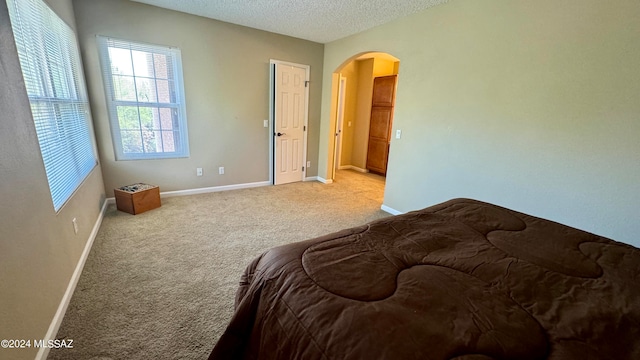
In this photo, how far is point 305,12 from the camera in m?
3.17

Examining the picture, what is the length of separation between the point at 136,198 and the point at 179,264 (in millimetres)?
1456

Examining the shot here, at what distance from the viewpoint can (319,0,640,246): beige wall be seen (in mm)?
1798

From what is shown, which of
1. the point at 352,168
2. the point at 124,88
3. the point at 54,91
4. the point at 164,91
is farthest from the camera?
the point at 352,168

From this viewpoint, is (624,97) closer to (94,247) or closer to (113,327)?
(113,327)

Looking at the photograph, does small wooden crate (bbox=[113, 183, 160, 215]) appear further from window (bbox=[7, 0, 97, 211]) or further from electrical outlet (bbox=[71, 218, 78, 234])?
electrical outlet (bbox=[71, 218, 78, 234])

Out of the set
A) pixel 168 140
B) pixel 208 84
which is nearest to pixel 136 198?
pixel 168 140

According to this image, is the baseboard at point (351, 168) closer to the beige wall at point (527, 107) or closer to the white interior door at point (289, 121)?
the white interior door at point (289, 121)

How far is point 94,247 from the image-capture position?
2422 millimetres

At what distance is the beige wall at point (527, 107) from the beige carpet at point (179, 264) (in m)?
1.37

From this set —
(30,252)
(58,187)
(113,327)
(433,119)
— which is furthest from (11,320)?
(433,119)

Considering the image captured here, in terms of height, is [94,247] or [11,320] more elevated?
[11,320]

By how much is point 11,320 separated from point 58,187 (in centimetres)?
106

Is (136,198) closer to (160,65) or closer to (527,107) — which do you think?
(160,65)

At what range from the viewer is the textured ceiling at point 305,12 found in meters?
2.87
